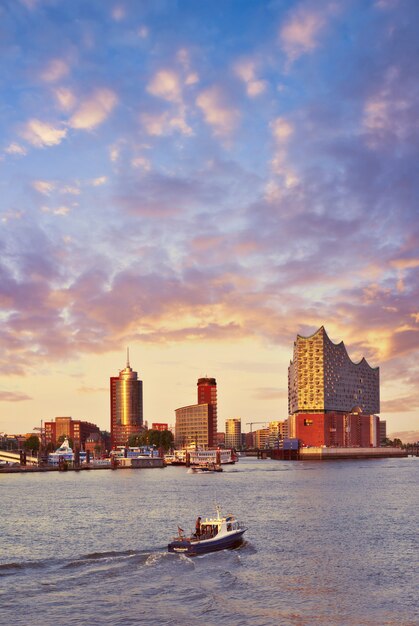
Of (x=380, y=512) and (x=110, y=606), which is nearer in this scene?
(x=110, y=606)

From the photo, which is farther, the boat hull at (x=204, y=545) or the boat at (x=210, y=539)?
the boat at (x=210, y=539)

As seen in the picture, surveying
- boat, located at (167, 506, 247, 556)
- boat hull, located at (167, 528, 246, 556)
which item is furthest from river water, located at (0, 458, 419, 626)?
boat, located at (167, 506, 247, 556)

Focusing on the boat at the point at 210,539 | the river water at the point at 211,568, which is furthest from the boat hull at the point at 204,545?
the river water at the point at 211,568

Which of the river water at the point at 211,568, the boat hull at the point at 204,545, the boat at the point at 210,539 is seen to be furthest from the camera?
the boat at the point at 210,539

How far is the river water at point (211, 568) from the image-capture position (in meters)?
41.2

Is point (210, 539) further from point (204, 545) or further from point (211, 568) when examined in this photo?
point (211, 568)

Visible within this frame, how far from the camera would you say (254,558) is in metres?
58.0

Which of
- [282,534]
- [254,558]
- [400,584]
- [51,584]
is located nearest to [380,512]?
[282,534]

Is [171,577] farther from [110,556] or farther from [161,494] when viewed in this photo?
[161,494]

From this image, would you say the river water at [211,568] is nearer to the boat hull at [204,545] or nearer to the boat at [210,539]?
A: the boat hull at [204,545]

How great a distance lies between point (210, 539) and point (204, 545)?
3.11 ft

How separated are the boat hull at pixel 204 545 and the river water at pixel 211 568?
655 mm

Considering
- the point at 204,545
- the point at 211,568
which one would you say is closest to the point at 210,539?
the point at 204,545

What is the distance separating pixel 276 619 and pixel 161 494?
84.5 meters
